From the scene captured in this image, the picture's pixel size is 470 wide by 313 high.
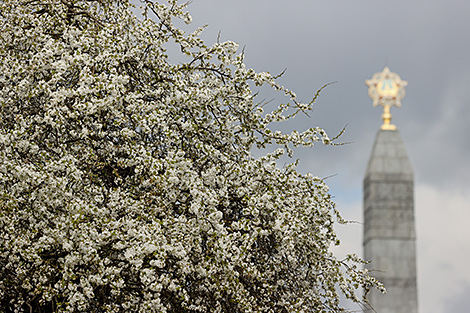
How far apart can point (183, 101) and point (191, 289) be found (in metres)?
1.88

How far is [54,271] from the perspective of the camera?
6656 millimetres

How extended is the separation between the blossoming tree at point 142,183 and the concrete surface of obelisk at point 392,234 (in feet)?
54.3

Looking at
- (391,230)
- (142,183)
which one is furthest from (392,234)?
(142,183)

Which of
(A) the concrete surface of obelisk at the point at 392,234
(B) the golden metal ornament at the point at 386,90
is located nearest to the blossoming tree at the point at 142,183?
(A) the concrete surface of obelisk at the point at 392,234

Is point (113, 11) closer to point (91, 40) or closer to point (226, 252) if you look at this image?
point (91, 40)

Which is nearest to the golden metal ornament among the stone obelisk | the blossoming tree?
the stone obelisk

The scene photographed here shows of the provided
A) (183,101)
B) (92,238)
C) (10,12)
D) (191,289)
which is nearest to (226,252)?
(191,289)

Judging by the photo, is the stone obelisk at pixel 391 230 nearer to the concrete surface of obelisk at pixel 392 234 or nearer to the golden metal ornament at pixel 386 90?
the concrete surface of obelisk at pixel 392 234

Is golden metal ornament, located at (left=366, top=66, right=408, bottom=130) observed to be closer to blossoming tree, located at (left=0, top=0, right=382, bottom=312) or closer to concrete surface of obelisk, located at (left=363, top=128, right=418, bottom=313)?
concrete surface of obelisk, located at (left=363, top=128, right=418, bottom=313)

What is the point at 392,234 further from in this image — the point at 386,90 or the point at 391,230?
the point at 386,90

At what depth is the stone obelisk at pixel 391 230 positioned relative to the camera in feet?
80.3

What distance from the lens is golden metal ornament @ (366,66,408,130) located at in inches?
1038

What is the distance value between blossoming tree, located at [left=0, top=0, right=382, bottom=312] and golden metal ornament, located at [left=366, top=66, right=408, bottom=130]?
18.4 metres

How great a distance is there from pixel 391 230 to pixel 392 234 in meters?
0.14
